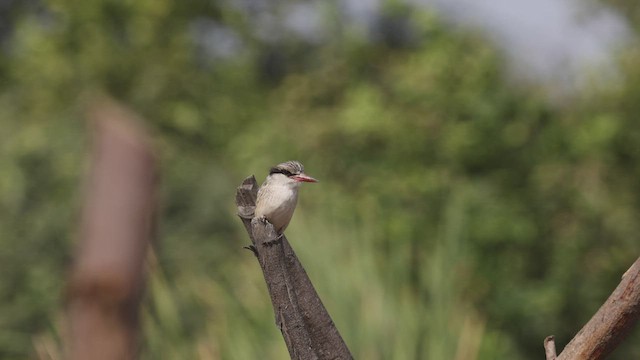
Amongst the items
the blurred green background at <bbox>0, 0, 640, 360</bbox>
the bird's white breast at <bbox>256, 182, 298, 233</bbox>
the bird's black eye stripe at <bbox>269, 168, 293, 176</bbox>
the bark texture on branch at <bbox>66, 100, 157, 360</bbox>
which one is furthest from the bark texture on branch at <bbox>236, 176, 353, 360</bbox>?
the blurred green background at <bbox>0, 0, 640, 360</bbox>

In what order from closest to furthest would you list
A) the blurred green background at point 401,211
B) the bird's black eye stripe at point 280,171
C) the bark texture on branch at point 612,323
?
the bark texture on branch at point 612,323, the bird's black eye stripe at point 280,171, the blurred green background at point 401,211

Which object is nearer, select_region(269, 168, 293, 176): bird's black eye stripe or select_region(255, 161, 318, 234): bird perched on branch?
select_region(255, 161, 318, 234): bird perched on branch

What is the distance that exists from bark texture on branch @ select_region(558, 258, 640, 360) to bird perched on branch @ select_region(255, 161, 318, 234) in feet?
2.72

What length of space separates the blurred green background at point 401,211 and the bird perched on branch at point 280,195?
3111 mm

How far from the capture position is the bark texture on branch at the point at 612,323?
2.87 metres

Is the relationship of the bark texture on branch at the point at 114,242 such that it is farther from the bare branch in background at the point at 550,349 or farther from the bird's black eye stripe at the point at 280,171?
the bare branch in background at the point at 550,349

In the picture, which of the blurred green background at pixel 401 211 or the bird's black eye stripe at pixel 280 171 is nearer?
the bird's black eye stripe at pixel 280 171

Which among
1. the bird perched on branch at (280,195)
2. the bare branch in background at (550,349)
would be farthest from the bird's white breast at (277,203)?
the bare branch in background at (550,349)

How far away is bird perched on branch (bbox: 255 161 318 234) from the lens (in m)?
3.18

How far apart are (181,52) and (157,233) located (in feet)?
38.3

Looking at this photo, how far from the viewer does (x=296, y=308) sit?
2.92 meters

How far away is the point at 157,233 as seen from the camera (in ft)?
37.0

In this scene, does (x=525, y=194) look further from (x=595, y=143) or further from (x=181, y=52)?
(x=181, y=52)

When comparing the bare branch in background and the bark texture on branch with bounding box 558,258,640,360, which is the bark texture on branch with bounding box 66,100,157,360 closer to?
the bare branch in background
